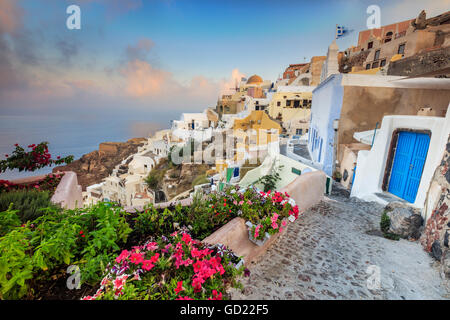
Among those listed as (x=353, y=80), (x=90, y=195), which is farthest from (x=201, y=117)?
(x=353, y=80)

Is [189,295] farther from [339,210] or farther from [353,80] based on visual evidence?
[353,80]

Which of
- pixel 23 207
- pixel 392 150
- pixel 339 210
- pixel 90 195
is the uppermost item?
pixel 392 150

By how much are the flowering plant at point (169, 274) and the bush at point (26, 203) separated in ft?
7.85

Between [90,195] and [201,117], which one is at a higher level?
[201,117]

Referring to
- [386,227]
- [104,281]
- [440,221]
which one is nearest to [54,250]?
[104,281]

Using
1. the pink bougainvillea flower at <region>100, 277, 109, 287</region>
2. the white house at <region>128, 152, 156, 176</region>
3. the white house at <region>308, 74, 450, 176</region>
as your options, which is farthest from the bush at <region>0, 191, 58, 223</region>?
the white house at <region>128, 152, 156, 176</region>

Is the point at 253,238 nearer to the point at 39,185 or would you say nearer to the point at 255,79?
the point at 39,185

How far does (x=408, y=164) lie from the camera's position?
614cm

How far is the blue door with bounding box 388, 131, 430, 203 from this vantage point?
18.9 feet

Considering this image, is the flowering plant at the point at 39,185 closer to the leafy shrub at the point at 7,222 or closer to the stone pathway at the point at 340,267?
the leafy shrub at the point at 7,222

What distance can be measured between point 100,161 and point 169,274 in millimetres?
61605

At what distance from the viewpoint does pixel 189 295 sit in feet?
6.26

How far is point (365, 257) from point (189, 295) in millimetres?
3432

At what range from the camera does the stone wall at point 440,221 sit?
314 cm
